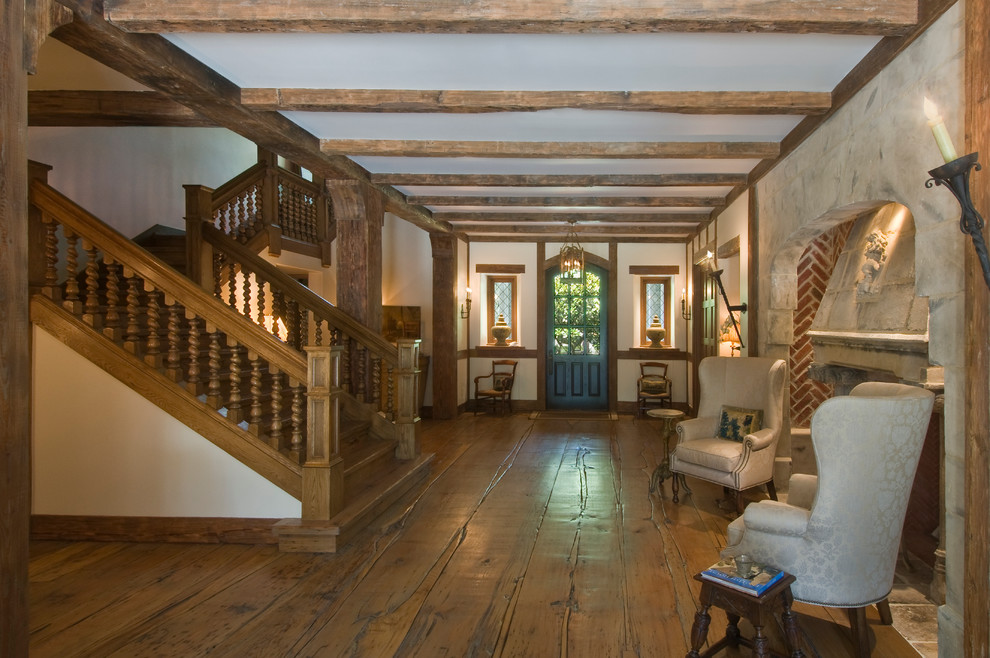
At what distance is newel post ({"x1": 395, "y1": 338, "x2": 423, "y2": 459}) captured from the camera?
18.7ft

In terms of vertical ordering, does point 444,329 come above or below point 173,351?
above

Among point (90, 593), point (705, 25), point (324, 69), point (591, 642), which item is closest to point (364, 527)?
point (90, 593)

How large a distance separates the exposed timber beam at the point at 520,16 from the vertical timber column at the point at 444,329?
6.30 metres

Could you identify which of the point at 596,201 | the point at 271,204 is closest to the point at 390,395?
the point at 596,201

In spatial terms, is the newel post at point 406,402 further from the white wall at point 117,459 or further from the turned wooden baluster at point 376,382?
the white wall at point 117,459

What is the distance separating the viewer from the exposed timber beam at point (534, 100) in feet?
12.4

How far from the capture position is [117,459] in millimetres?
3973

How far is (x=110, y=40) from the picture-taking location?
2936 millimetres

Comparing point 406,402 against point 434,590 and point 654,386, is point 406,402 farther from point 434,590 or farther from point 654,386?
point 654,386

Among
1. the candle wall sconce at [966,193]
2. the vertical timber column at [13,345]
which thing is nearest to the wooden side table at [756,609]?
the candle wall sconce at [966,193]

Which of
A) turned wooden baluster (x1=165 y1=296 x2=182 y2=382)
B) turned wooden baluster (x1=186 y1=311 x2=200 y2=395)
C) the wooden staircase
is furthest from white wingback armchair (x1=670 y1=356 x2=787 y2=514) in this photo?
turned wooden baluster (x1=165 y1=296 x2=182 y2=382)

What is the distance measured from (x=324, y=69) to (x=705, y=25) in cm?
208

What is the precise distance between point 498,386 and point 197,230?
5.17m

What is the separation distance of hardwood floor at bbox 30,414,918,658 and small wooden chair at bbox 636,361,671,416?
4.47 m
